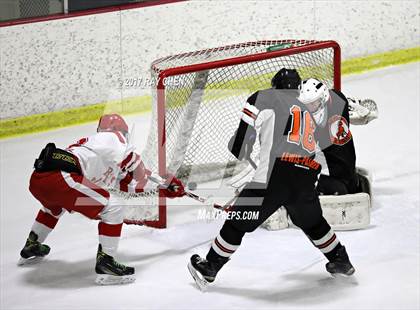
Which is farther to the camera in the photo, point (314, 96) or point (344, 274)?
point (314, 96)

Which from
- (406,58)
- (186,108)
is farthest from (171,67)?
(406,58)

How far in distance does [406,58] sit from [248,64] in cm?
258

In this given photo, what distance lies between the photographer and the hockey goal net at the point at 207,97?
5535 millimetres

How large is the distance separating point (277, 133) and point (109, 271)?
95 cm

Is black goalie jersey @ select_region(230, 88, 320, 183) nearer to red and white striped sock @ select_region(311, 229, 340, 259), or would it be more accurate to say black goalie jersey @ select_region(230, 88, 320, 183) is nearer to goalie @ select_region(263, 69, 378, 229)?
red and white striped sock @ select_region(311, 229, 340, 259)

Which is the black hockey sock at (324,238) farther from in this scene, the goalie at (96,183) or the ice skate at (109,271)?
the ice skate at (109,271)

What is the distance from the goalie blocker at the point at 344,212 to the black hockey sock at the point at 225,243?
750mm

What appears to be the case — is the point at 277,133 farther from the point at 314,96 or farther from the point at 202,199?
the point at 202,199

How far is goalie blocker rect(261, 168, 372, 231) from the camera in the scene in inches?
211

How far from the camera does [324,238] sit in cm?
478

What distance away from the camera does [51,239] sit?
549cm

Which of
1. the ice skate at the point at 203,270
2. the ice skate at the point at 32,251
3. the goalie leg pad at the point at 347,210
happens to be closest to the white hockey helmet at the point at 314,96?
the goalie leg pad at the point at 347,210

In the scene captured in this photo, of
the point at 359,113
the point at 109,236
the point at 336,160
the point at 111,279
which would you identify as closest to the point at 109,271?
the point at 111,279

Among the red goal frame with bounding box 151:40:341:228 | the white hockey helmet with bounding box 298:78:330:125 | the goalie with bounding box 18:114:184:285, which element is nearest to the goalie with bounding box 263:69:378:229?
the white hockey helmet with bounding box 298:78:330:125
